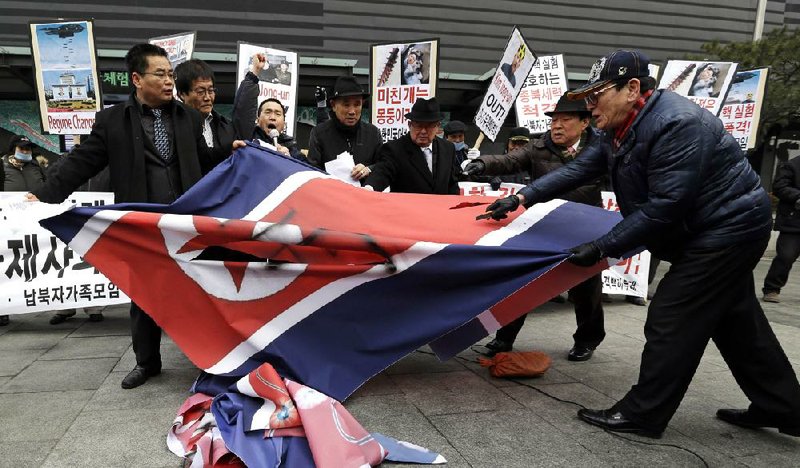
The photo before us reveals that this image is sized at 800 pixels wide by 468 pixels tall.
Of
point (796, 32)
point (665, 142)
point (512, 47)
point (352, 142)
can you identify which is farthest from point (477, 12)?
point (665, 142)

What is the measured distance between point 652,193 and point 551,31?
22.6 m

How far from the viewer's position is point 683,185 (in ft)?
7.83

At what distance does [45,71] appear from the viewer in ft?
22.1

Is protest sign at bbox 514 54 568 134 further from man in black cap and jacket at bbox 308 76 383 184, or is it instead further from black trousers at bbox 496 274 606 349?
black trousers at bbox 496 274 606 349

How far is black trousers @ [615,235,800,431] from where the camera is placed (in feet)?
8.41

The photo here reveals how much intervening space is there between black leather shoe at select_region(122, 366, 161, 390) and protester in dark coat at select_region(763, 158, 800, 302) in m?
6.87

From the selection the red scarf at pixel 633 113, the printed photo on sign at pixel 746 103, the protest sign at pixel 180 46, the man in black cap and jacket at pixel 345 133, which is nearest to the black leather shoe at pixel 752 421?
the red scarf at pixel 633 113

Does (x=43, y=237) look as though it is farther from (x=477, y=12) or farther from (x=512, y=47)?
(x=477, y=12)

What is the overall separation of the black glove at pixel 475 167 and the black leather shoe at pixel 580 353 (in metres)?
1.52

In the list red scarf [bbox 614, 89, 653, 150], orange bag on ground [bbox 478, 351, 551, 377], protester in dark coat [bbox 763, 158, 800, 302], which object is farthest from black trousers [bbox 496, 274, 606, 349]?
protester in dark coat [bbox 763, 158, 800, 302]

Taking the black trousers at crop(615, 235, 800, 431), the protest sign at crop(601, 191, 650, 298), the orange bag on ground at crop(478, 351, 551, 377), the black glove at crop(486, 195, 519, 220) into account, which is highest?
the black glove at crop(486, 195, 519, 220)

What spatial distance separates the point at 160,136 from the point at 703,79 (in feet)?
26.5

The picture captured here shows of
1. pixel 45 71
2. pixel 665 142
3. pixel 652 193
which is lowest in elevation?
pixel 652 193

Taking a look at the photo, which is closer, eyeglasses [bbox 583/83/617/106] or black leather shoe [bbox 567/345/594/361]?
eyeglasses [bbox 583/83/617/106]
